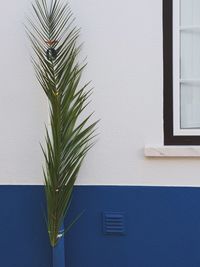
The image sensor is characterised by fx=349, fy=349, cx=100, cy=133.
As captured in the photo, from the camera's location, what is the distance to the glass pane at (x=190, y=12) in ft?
6.27

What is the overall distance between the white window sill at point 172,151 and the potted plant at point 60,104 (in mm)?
334

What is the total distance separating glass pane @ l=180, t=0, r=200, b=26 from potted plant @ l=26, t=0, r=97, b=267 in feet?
1.93

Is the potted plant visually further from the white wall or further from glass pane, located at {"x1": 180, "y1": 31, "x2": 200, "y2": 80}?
glass pane, located at {"x1": 180, "y1": 31, "x2": 200, "y2": 80}

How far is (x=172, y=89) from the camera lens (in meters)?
1.92

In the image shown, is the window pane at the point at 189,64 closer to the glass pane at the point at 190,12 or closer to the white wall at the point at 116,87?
the glass pane at the point at 190,12

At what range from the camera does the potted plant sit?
183cm

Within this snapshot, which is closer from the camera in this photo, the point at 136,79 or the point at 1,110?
the point at 136,79

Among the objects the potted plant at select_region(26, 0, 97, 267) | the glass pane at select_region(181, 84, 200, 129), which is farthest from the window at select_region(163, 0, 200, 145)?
the potted plant at select_region(26, 0, 97, 267)
